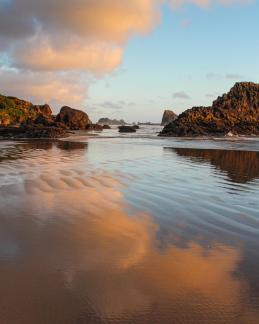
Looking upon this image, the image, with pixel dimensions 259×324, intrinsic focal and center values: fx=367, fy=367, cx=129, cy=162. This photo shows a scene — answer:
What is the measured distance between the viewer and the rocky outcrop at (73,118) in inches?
3127

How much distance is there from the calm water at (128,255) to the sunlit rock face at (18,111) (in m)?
62.4

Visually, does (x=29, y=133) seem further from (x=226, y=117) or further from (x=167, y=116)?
(x=167, y=116)

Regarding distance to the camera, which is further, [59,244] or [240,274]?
[59,244]

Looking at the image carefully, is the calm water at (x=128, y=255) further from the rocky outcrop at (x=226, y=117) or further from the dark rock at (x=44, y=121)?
the dark rock at (x=44, y=121)

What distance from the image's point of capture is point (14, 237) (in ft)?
17.4

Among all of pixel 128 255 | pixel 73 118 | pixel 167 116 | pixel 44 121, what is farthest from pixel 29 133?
pixel 167 116

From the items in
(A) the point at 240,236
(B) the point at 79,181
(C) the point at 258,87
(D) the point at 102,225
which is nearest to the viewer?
(A) the point at 240,236

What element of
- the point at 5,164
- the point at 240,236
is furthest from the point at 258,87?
the point at 240,236

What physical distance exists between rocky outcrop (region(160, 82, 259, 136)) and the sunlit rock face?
30.6 m

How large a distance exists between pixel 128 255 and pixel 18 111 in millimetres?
80843

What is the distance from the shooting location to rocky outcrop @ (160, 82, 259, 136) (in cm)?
5970

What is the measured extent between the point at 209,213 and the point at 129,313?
4.15m

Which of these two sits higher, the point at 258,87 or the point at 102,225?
the point at 258,87

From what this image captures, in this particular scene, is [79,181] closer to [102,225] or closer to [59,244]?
[102,225]
